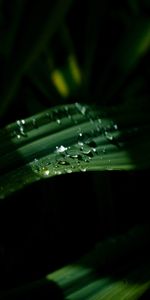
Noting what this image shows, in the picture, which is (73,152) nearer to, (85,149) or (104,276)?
(85,149)

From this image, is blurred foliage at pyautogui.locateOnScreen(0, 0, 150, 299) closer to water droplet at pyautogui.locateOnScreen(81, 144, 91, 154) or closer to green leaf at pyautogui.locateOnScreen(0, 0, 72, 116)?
green leaf at pyautogui.locateOnScreen(0, 0, 72, 116)

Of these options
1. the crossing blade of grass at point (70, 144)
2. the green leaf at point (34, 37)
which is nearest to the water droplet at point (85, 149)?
the crossing blade of grass at point (70, 144)

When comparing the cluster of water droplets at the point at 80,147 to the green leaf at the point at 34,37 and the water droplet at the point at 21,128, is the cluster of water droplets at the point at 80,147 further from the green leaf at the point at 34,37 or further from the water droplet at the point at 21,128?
the green leaf at the point at 34,37

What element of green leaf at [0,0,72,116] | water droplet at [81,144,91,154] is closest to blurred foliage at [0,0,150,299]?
green leaf at [0,0,72,116]

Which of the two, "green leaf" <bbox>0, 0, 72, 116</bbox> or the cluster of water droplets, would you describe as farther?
"green leaf" <bbox>0, 0, 72, 116</bbox>

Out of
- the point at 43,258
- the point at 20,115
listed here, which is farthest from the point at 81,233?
the point at 20,115

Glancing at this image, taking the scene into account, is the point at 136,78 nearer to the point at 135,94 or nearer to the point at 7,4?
the point at 135,94
